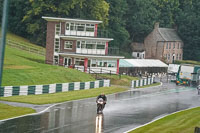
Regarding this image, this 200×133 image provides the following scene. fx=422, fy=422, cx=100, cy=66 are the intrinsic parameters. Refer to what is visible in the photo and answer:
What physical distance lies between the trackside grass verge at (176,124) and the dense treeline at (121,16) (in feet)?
181

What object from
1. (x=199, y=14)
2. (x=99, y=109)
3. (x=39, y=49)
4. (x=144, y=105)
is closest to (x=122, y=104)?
(x=144, y=105)

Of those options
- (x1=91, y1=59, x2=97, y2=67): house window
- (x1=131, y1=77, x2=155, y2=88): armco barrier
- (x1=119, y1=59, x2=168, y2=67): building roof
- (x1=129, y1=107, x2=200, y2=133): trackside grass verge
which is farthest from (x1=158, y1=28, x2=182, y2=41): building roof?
(x1=129, y1=107, x2=200, y2=133): trackside grass verge

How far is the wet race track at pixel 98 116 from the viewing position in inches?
960

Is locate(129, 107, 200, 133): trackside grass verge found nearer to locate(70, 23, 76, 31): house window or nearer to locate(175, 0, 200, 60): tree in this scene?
locate(70, 23, 76, 31): house window

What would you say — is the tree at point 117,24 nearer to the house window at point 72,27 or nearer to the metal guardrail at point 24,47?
the metal guardrail at point 24,47

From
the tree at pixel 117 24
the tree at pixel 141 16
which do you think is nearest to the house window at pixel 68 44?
the tree at pixel 117 24

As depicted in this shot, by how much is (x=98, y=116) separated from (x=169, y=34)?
83367 millimetres

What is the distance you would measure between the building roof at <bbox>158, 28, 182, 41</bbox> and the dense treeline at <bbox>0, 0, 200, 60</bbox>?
1.79 meters

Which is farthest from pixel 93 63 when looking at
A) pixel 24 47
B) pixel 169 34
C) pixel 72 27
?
pixel 169 34

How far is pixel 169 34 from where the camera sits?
364ft

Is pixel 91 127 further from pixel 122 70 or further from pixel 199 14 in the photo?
pixel 199 14

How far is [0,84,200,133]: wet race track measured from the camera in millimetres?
24375

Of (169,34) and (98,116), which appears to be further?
(169,34)

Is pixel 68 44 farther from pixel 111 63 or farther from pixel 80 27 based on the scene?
pixel 111 63
